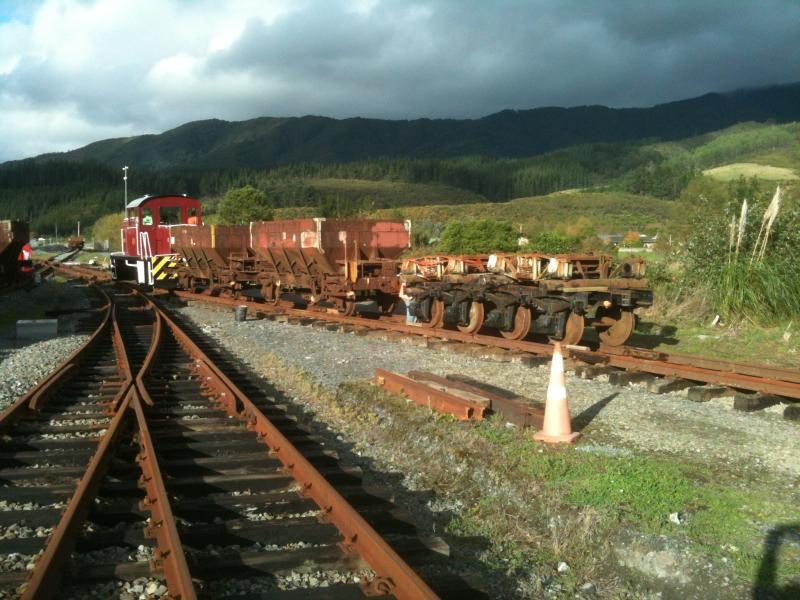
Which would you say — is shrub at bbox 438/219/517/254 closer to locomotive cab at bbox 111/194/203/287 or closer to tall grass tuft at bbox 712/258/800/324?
locomotive cab at bbox 111/194/203/287

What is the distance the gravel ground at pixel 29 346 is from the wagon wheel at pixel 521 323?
686cm

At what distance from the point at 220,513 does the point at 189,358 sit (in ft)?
21.6

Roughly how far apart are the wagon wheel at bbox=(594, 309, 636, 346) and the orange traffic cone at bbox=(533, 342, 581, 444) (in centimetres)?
599

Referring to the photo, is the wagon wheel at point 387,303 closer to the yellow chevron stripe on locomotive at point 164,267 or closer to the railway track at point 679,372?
the railway track at point 679,372

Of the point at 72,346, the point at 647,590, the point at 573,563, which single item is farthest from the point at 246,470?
the point at 72,346

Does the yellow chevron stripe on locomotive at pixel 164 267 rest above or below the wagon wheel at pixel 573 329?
above

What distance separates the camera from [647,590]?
3.86 metres

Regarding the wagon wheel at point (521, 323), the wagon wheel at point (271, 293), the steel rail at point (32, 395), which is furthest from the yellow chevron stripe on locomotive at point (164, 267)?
the wagon wheel at point (521, 323)

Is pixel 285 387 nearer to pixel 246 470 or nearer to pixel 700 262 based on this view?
pixel 246 470

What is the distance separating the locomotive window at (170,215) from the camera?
2613 cm

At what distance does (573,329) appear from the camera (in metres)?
11.3

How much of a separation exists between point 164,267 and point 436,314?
1384 centimetres

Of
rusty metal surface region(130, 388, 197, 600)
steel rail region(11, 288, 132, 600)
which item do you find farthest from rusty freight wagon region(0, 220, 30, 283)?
rusty metal surface region(130, 388, 197, 600)

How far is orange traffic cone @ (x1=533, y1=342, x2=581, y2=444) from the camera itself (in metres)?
6.07
